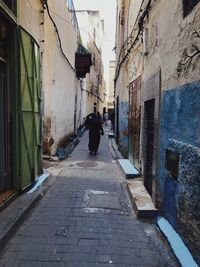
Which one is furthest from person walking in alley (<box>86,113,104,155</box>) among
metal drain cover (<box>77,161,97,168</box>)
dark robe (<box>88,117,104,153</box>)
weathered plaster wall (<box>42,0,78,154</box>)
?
metal drain cover (<box>77,161,97,168</box>)

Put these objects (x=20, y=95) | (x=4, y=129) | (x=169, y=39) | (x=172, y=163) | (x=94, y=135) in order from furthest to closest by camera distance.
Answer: (x=94, y=135) < (x=20, y=95) < (x=4, y=129) < (x=169, y=39) < (x=172, y=163)

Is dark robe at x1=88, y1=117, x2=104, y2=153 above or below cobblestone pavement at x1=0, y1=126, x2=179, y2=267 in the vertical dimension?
above

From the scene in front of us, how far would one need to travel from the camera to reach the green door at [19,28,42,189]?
5.71m

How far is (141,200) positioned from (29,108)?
2626 mm

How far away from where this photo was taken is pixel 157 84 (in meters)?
5.19

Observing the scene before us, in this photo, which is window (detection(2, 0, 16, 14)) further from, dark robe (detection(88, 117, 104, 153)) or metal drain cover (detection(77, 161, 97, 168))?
dark robe (detection(88, 117, 104, 153))

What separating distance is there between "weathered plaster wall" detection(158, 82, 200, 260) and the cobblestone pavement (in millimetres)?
428

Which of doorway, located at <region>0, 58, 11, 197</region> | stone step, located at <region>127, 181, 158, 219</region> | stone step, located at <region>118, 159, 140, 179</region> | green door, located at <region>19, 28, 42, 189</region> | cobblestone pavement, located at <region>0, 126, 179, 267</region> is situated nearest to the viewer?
cobblestone pavement, located at <region>0, 126, 179, 267</region>

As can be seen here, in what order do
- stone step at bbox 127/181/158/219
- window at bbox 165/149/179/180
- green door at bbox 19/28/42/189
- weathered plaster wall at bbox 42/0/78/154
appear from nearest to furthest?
window at bbox 165/149/179/180 < stone step at bbox 127/181/158/219 < green door at bbox 19/28/42/189 < weathered plaster wall at bbox 42/0/78/154

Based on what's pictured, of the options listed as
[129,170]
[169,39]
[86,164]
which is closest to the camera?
[169,39]

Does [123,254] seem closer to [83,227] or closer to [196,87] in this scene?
[83,227]

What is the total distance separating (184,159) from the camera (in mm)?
3674

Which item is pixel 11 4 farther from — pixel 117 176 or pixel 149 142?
pixel 117 176

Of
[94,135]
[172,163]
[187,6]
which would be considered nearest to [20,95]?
[172,163]
